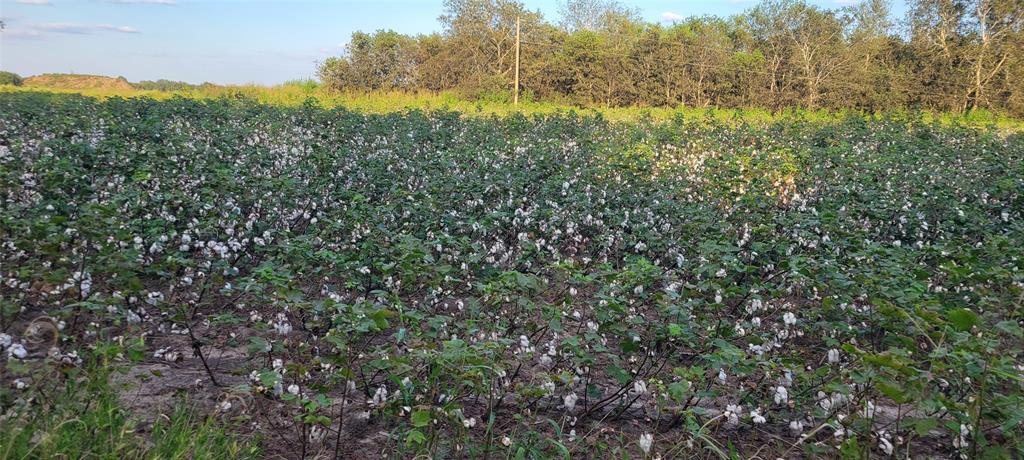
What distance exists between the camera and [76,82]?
76.3 ft

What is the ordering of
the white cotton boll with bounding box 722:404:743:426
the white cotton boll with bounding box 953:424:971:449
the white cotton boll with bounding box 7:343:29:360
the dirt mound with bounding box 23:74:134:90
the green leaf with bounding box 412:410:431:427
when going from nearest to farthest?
the green leaf with bounding box 412:410:431:427
the white cotton boll with bounding box 7:343:29:360
the white cotton boll with bounding box 953:424:971:449
the white cotton boll with bounding box 722:404:743:426
the dirt mound with bounding box 23:74:134:90

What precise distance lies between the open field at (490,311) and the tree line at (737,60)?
20.9m

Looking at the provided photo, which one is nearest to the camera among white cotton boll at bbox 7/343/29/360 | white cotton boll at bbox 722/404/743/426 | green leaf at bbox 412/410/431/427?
green leaf at bbox 412/410/431/427

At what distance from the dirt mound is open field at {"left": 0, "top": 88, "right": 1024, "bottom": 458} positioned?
1741cm

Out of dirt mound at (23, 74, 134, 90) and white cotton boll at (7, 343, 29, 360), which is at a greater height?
dirt mound at (23, 74, 134, 90)

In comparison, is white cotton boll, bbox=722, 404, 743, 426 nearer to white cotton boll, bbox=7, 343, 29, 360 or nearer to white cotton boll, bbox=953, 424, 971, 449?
white cotton boll, bbox=953, 424, 971, 449

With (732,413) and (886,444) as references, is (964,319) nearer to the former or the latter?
(886,444)

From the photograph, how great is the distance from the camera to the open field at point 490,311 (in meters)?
2.54

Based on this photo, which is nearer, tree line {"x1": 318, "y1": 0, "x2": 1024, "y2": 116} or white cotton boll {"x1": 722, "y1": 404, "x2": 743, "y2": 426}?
white cotton boll {"x1": 722, "y1": 404, "x2": 743, "y2": 426}

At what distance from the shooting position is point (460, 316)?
4000mm

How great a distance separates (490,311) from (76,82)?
2533cm

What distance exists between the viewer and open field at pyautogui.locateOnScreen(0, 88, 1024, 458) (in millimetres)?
Answer: 2545

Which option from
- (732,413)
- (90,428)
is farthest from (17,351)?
(732,413)

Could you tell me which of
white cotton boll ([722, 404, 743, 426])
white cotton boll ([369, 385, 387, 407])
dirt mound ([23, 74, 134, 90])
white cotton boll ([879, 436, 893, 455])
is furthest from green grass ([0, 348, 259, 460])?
dirt mound ([23, 74, 134, 90])
